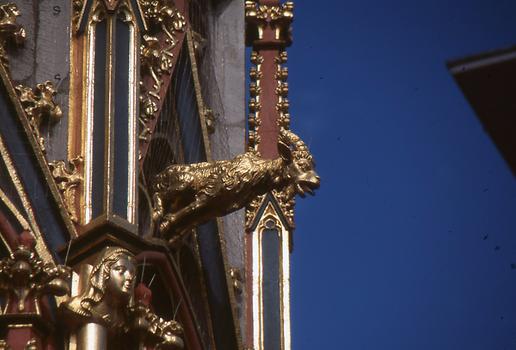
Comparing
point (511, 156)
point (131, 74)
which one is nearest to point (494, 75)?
point (511, 156)

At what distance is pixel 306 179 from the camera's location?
8.95 meters

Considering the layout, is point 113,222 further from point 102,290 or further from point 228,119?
point 228,119

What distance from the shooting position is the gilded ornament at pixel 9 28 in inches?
334

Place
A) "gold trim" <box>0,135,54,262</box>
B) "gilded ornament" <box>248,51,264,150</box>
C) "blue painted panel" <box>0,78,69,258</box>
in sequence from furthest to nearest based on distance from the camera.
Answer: "gilded ornament" <box>248,51,264,150</box> → "blue painted panel" <box>0,78,69,258</box> → "gold trim" <box>0,135,54,262</box>

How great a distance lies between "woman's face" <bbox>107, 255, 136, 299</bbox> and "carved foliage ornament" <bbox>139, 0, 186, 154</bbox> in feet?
5.02

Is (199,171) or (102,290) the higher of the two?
(199,171)

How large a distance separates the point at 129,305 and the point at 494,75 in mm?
5452

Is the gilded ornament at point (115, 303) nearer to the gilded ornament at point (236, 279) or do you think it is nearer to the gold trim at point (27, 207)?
the gold trim at point (27, 207)

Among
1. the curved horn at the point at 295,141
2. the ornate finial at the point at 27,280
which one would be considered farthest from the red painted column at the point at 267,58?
the ornate finial at the point at 27,280

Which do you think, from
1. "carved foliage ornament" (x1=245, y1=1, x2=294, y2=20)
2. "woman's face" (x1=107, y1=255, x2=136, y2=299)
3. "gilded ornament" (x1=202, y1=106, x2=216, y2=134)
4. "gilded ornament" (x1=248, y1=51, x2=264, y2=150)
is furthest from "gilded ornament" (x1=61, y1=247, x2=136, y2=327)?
"carved foliage ornament" (x1=245, y1=1, x2=294, y2=20)

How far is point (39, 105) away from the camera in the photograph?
8211 millimetres

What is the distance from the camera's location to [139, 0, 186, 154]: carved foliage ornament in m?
9.05

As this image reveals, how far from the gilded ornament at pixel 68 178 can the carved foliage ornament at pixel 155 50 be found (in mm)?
799

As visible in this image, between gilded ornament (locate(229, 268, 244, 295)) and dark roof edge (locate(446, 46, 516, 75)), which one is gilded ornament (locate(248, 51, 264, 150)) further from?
dark roof edge (locate(446, 46, 516, 75))
